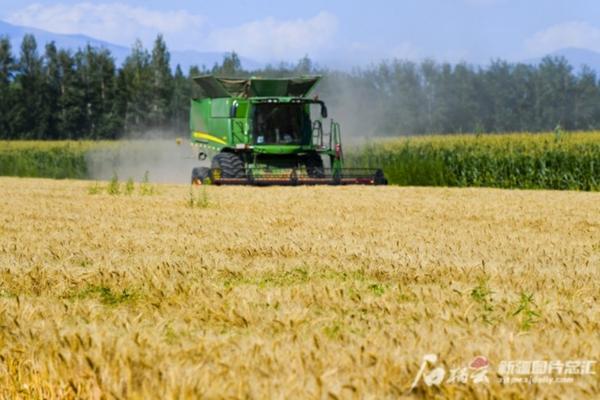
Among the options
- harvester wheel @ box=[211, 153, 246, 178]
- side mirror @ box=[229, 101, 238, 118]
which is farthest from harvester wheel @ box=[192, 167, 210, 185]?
side mirror @ box=[229, 101, 238, 118]

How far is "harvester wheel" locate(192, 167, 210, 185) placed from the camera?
23500 millimetres

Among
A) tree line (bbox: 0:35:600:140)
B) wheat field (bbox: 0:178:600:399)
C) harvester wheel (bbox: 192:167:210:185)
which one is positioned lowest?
wheat field (bbox: 0:178:600:399)

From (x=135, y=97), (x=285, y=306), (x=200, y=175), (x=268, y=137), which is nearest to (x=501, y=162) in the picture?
(x=268, y=137)

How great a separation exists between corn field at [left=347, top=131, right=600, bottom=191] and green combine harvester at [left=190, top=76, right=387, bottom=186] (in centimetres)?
436

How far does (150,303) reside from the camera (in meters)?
5.14

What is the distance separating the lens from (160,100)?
78.5 meters

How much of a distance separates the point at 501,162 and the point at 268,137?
300 inches

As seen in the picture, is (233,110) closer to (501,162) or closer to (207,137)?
(207,137)

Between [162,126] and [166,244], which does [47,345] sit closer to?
[166,244]

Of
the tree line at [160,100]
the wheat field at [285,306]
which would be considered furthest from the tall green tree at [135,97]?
the wheat field at [285,306]

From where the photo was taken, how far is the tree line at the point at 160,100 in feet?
253

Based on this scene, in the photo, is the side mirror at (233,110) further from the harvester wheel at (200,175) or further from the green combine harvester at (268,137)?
the harvester wheel at (200,175)

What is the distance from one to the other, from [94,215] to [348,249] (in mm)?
5204

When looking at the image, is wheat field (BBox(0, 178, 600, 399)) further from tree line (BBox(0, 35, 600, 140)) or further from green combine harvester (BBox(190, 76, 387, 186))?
tree line (BBox(0, 35, 600, 140))
